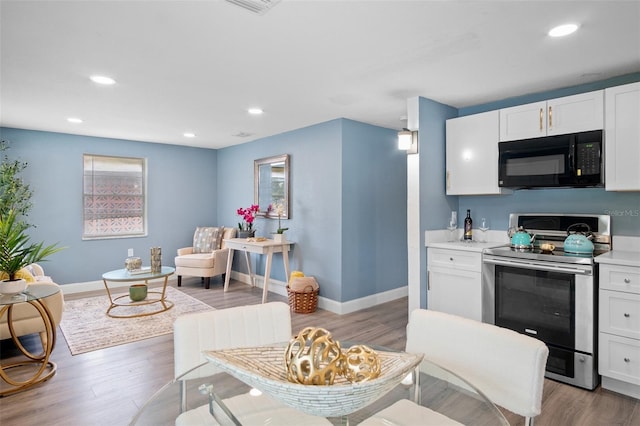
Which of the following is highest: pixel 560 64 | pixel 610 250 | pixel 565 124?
→ pixel 560 64

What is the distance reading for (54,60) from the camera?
2.58 m

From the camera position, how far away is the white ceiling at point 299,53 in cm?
194

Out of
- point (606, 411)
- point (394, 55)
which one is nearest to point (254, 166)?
point (394, 55)

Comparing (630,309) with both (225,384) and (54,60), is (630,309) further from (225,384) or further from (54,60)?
(54,60)

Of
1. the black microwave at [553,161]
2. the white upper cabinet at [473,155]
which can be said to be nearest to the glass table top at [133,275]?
the white upper cabinet at [473,155]

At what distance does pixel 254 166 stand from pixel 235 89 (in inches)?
99.9

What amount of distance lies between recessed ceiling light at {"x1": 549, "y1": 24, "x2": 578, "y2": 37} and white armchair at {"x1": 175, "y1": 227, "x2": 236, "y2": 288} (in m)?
4.74

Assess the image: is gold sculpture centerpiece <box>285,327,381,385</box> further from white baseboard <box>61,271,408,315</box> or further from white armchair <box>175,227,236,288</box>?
white armchair <box>175,227,236,288</box>

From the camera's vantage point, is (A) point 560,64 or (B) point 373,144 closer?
(A) point 560,64

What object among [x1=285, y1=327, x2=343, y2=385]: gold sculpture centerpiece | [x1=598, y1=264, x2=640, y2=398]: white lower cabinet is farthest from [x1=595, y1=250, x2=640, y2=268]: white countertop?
[x1=285, y1=327, x2=343, y2=385]: gold sculpture centerpiece

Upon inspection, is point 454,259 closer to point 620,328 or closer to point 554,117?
point 620,328

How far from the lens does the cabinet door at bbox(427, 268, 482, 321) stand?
10.0 feet

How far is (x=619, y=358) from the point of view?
241cm

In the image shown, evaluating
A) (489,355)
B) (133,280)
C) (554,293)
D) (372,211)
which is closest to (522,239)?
(554,293)
